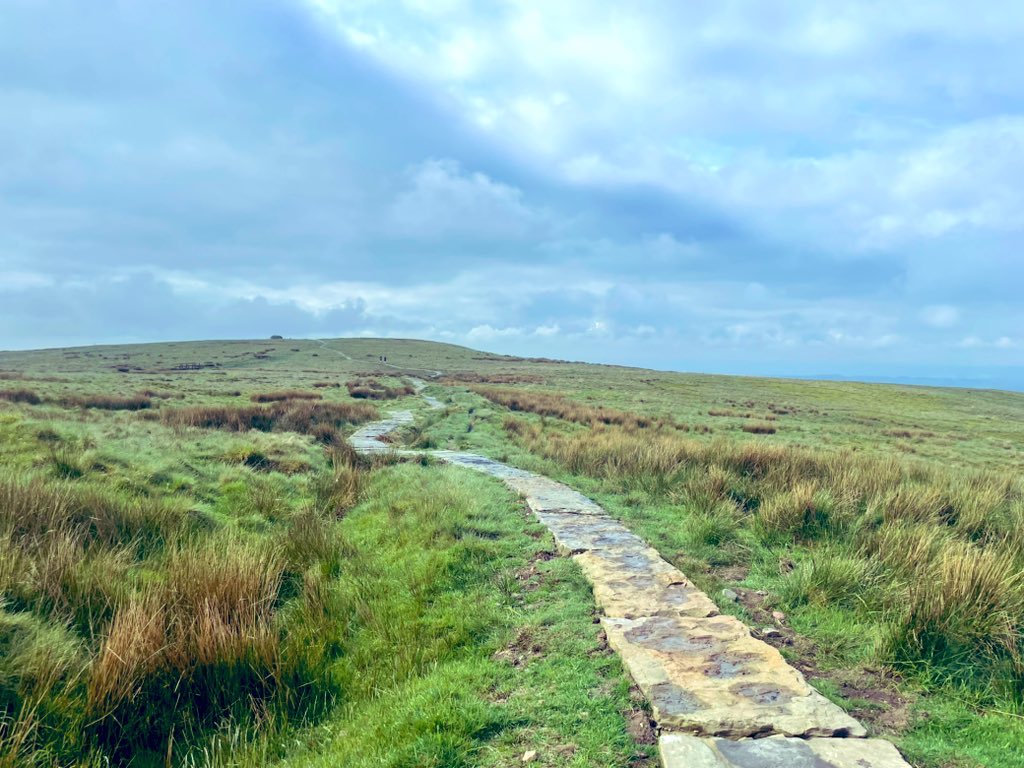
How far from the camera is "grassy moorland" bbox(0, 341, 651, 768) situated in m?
3.50

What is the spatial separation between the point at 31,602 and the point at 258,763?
256cm

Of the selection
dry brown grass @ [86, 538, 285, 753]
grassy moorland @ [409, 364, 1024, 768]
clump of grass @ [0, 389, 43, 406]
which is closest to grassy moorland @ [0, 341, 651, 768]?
dry brown grass @ [86, 538, 285, 753]

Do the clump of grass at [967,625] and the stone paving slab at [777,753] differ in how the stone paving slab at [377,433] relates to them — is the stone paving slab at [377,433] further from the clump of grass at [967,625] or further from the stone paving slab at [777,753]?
the stone paving slab at [777,753]

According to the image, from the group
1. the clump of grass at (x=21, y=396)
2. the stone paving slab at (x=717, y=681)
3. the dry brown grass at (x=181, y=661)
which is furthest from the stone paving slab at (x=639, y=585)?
the clump of grass at (x=21, y=396)

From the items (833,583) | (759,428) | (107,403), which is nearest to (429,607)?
(833,583)

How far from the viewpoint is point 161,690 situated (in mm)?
4090

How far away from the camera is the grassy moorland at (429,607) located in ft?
11.8

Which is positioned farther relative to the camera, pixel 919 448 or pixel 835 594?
pixel 919 448

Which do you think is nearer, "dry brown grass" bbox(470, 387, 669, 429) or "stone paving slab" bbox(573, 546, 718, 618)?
"stone paving slab" bbox(573, 546, 718, 618)

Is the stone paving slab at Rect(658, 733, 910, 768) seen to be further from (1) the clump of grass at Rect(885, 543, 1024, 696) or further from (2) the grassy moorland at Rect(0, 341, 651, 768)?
(1) the clump of grass at Rect(885, 543, 1024, 696)

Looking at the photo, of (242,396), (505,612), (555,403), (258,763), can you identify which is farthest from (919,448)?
(242,396)

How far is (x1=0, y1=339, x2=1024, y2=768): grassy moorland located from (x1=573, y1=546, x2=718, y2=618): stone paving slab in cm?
27

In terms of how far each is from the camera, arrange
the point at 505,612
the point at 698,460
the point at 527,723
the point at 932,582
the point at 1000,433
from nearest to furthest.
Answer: the point at 527,723, the point at 932,582, the point at 505,612, the point at 698,460, the point at 1000,433

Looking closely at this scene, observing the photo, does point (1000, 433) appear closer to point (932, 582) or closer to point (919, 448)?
point (919, 448)
